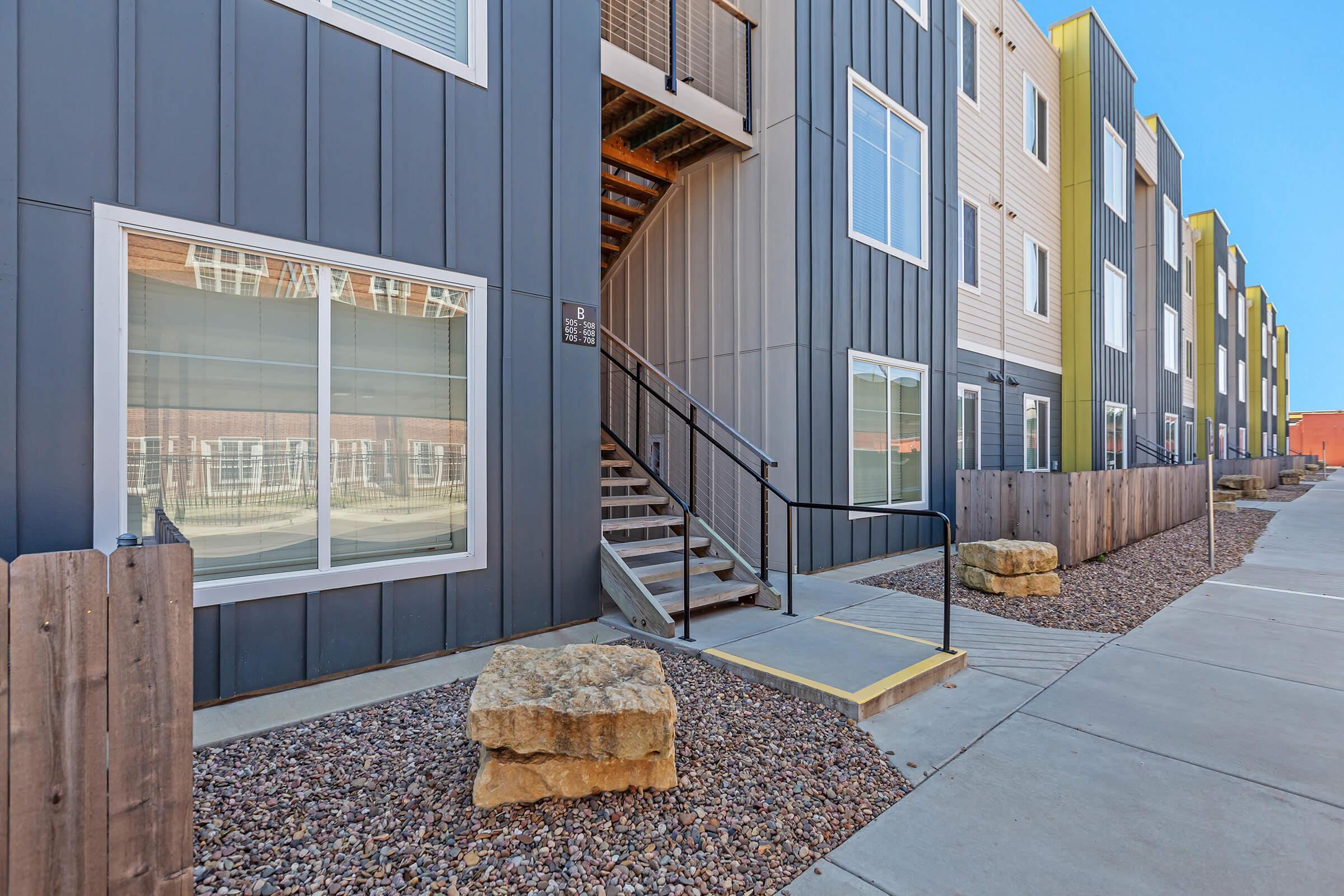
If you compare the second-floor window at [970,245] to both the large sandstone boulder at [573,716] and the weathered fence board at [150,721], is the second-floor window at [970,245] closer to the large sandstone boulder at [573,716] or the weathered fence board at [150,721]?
the large sandstone boulder at [573,716]

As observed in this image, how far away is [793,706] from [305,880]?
2203 mm

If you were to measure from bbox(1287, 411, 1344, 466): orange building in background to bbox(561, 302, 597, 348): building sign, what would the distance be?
58.1 meters

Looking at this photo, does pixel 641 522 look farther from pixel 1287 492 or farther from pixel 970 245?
pixel 1287 492

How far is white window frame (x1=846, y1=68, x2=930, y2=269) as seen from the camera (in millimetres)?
7031

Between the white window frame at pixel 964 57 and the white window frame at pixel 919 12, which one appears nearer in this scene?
the white window frame at pixel 919 12

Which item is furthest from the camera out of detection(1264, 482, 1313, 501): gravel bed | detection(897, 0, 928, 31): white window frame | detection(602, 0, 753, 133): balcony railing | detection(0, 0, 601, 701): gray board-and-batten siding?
detection(1264, 482, 1313, 501): gravel bed

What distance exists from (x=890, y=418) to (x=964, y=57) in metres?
5.82

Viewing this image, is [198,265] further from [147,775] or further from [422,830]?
[422,830]

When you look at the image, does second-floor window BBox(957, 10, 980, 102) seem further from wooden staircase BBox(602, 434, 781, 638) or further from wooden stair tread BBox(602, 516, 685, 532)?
wooden stair tread BBox(602, 516, 685, 532)

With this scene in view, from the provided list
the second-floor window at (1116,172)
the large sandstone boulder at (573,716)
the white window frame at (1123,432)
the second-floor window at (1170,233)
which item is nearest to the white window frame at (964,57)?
the second-floor window at (1116,172)

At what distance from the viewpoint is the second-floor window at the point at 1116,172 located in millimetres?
12875

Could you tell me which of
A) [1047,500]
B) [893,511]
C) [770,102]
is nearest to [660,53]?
[770,102]

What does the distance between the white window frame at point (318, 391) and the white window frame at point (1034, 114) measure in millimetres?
10562

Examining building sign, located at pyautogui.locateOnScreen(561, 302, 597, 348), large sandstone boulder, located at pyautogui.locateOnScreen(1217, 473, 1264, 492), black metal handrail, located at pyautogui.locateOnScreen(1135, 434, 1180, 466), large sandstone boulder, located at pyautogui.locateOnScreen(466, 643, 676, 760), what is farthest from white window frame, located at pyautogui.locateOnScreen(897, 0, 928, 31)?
large sandstone boulder, located at pyautogui.locateOnScreen(1217, 473, 1264, 492)
